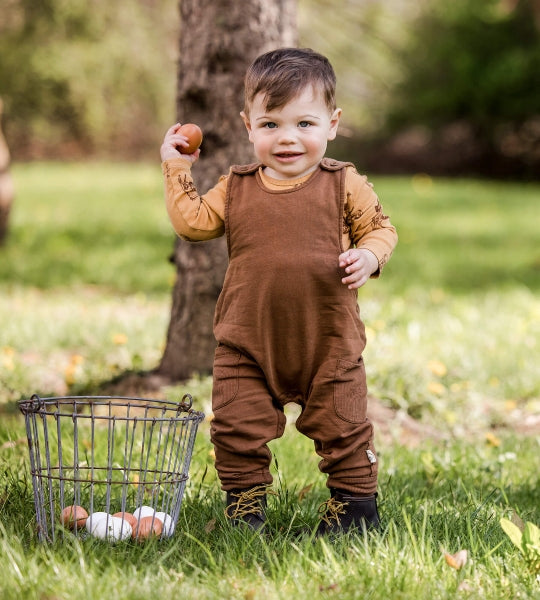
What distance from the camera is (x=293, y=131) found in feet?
8.30

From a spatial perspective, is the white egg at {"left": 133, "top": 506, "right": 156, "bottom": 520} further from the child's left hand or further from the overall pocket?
the child's left hand

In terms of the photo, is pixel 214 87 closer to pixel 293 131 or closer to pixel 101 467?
pixel 293 131

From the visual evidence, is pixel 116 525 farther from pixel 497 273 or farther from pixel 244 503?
pixel 497 273

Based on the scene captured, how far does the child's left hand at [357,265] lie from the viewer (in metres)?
2.47

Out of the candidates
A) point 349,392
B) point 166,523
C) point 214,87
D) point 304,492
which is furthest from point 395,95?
point 166,523

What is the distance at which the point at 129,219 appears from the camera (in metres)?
10.4

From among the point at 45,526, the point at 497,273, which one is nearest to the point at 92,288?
the point at 497,273

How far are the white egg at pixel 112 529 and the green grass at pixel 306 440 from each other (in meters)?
0.04

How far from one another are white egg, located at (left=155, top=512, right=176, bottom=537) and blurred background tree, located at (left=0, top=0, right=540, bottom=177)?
12516 millimetres

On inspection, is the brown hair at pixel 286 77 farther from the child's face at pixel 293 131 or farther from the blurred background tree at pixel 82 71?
the blurred background tree at pixel 82 71

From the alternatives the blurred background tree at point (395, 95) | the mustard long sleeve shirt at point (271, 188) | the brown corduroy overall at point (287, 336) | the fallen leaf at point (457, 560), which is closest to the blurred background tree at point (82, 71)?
the blurred background tree at point (395, 95)

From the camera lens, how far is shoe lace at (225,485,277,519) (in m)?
2.62

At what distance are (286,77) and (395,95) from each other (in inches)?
826

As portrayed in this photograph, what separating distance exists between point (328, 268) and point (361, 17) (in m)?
16.6
